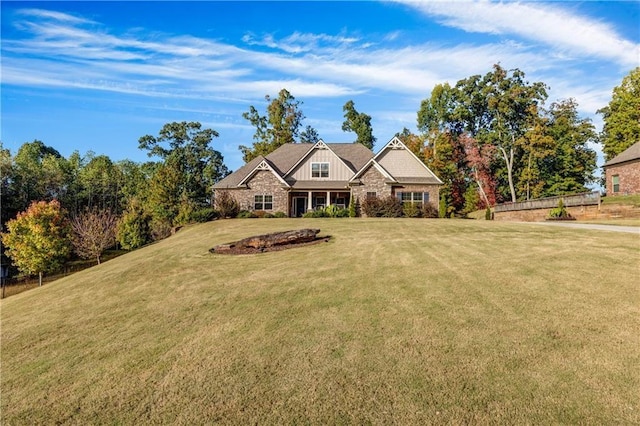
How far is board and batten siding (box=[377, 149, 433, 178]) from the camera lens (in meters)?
33.3

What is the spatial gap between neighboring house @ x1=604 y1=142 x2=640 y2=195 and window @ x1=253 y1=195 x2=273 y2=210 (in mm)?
30043

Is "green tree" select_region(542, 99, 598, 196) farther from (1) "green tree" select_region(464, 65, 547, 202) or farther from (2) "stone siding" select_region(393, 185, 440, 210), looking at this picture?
(2) "stone siding" select_region(393, 185, 440, 210)

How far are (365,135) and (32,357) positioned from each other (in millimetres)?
50139

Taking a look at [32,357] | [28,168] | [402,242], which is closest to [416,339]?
[32,357]

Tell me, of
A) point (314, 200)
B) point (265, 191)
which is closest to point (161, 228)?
point (265, 191)

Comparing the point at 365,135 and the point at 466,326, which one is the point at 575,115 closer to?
the point at 365,135

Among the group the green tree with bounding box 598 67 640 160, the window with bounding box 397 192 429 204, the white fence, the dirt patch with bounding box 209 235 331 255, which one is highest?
the green tree with bounding box 598 67 640 160

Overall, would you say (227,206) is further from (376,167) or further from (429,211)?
(429,211)

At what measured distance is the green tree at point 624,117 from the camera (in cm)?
3894

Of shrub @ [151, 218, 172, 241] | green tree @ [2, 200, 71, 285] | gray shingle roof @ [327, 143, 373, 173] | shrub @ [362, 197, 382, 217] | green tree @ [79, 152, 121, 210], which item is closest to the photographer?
green tree @ [2, 200, 71, 285]

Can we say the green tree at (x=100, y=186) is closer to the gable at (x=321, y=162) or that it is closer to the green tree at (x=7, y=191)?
the green tree at (x=7, y=191)

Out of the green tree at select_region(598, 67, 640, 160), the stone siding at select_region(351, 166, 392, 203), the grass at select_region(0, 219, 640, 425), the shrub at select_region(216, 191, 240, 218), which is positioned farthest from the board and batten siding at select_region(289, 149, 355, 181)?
the green tree at select_region(598, 67, 640, 160)

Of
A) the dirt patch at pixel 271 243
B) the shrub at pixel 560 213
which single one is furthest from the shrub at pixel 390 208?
the dirt patch at pixel 271 243

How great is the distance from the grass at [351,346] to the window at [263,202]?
71.4 feet
